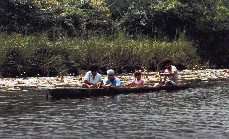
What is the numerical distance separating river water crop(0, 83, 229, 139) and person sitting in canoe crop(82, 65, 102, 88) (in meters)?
0.87

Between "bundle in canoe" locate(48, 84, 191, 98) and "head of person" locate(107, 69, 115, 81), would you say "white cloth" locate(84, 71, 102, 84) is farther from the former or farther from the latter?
"bundle in canoe" locate(48, 84, 191, 98)

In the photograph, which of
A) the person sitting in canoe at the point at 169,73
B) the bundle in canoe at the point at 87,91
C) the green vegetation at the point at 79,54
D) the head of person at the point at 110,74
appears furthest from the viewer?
the green vegetation at the point at 79,54

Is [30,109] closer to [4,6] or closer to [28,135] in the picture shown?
[28,135]

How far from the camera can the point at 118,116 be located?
56.6 ft

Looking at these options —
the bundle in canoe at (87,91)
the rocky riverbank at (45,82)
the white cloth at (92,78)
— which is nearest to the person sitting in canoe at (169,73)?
the bundle in canoe at (87,91)

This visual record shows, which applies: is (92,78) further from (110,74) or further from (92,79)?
(110,74)

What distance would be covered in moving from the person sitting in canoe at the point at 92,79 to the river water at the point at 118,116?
867 millimetres

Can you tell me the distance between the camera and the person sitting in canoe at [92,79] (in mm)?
22312

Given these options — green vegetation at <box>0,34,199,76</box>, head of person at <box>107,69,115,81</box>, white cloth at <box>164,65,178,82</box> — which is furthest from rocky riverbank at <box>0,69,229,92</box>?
head of person at <box>107,69,115,81</box>

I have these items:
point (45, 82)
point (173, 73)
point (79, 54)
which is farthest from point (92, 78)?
point (79, 54)

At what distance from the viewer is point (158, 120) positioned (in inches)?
655

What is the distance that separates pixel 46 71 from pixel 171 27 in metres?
15.1

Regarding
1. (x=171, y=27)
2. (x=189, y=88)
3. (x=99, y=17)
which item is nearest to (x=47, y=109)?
(x=189, y=88)

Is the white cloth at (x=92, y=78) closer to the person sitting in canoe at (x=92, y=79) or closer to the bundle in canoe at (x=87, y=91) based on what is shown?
the person sitting in canoe at (x=92, y=79)
